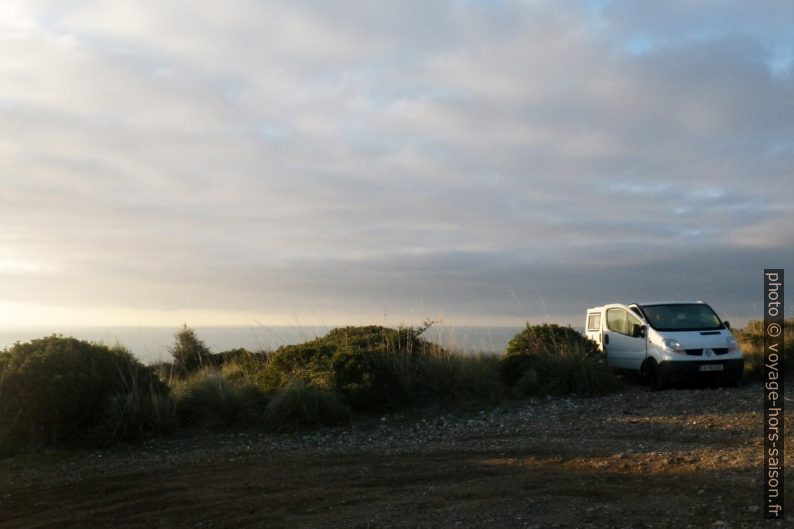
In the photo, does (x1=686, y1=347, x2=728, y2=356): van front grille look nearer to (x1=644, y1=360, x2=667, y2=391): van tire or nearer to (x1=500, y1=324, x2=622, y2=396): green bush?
(x1=644, y1=360, x2=667, y2=391): van tire

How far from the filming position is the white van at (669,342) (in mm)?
15711

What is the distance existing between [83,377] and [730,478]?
894cm

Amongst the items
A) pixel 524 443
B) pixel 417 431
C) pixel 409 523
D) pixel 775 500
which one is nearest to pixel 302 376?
pixel 417 431

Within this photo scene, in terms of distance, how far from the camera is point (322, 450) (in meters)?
10.7

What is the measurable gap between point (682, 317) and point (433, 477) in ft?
33.6

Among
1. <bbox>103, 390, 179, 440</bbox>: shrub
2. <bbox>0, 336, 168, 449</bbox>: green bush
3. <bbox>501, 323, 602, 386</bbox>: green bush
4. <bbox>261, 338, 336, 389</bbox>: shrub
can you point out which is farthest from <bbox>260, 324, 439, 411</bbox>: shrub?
<bbox>0, 336, 168, 449</bbox>: green bush

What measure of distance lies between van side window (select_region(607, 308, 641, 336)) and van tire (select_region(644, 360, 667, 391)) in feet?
3.39

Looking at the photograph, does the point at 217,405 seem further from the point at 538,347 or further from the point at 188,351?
the point at 188,351

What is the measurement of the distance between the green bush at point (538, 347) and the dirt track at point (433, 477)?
3567 millimetres

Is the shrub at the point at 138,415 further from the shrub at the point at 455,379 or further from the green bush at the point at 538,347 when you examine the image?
the green bush at the point at 538,347

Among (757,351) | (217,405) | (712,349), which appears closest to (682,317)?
(712,349)

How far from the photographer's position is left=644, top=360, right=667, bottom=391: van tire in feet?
52.0

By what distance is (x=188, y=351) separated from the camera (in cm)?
2278

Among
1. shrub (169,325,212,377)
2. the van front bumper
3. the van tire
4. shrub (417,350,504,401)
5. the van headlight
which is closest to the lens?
shrub (417,350,504,401)
